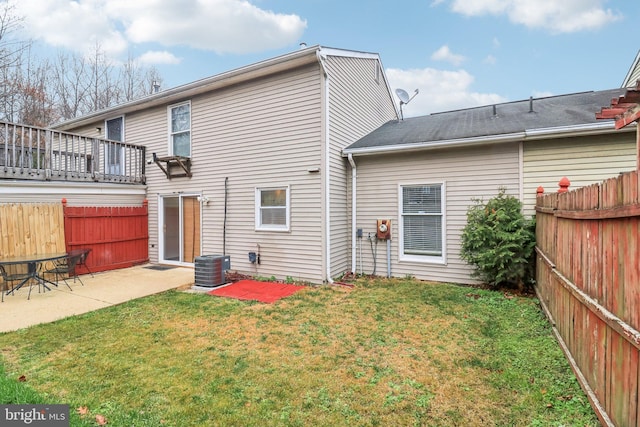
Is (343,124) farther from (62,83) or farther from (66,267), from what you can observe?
(62,83)

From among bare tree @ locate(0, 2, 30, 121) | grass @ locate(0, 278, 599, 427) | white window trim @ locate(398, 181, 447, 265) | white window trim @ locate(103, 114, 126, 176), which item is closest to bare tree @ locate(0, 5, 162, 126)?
bare tree @ locate(0, 2, 30, 121)

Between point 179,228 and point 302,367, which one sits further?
point 179,228

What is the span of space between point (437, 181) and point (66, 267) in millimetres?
8236

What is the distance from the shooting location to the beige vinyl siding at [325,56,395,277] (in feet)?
22.7

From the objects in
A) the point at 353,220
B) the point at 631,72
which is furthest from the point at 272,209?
the point at 631,72

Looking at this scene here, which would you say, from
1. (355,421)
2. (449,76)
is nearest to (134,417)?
(355,421)

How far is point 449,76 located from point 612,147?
15219mm

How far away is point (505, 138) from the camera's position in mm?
5918

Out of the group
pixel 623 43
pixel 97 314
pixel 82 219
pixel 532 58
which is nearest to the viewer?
pixel 97 314

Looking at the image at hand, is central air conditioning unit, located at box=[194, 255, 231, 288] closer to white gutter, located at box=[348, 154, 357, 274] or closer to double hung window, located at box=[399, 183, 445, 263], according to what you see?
white gutter, located at box=[348, 154, 357, 274]

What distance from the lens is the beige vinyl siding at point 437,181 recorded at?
246 inches

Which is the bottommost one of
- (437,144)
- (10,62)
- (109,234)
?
(109,234)

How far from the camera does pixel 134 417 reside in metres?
2.42

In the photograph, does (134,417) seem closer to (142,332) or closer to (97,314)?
(142,332)
